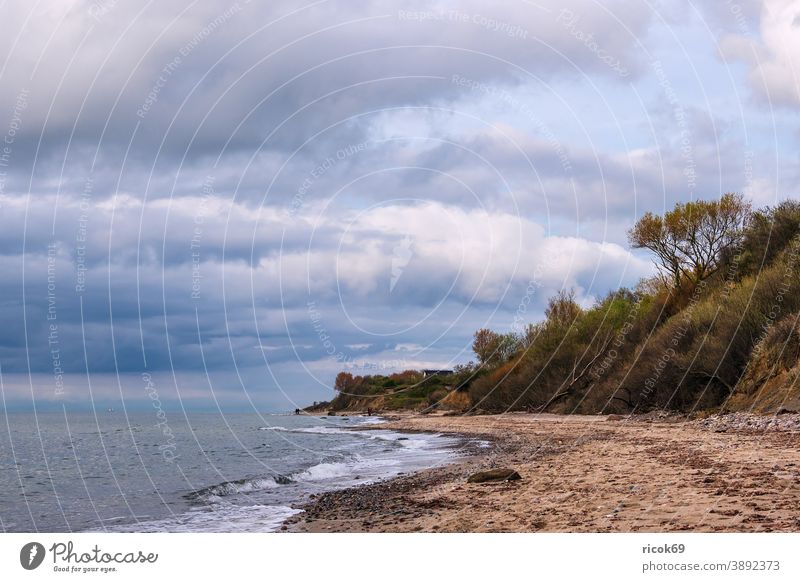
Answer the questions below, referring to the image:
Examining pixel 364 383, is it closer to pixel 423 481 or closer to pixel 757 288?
pixel 757 288

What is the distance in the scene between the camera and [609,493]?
1697 centimetres

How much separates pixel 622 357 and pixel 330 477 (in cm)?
4226

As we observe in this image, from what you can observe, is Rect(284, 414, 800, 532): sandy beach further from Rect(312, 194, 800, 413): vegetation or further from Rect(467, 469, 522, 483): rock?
Rect(312, 194, 800, 413): vegetation

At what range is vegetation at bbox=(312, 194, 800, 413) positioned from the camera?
45031mm

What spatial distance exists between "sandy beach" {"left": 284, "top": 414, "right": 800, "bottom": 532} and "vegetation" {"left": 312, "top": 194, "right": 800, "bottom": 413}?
525 inches

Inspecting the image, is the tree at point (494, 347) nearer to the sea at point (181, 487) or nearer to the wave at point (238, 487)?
the sea at point (181, 487)

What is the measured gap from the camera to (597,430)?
44.3m

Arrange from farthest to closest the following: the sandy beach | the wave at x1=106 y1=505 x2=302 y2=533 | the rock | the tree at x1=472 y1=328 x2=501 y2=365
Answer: the tree at x1=472 y1=328 x2=501 y2=365
the rock
the wave at x1=106 y1=505 x2=302 y2=533
the sandy beach

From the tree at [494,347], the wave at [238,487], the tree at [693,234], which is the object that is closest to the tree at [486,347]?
the tree at [494,347]

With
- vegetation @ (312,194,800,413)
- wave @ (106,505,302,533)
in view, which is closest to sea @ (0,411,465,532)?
wave @ (106,505,302,533)

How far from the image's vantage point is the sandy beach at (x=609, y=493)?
13.5 metres

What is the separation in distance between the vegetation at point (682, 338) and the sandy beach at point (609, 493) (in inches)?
525
